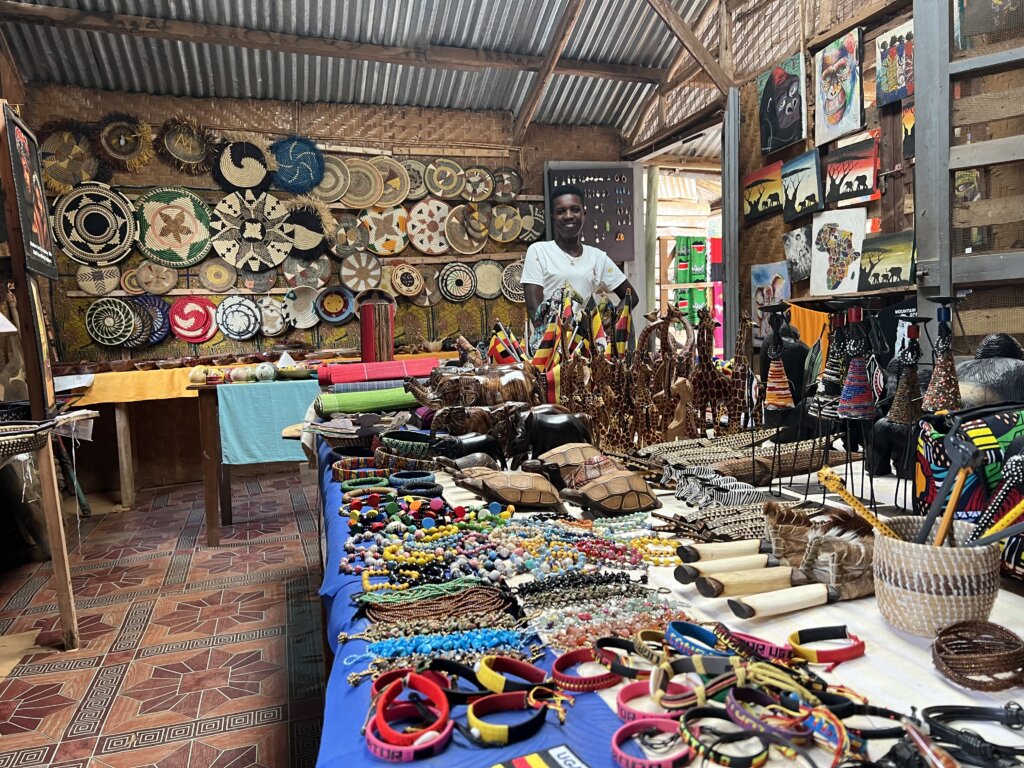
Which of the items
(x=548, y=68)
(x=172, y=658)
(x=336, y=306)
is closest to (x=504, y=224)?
(x=548, y=68)

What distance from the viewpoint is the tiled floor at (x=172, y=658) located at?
2404 millimetres

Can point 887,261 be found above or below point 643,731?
above

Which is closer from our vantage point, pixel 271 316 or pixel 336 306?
pixel 271 316

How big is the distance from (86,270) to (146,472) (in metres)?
2.12

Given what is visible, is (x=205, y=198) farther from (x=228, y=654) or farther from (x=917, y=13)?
(x=917, y=13)

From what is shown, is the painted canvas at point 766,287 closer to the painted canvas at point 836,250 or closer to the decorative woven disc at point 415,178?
the painted canvas at point 836,250

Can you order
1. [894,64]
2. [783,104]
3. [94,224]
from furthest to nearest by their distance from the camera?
1. [94,224]
2. [783,104]
3. [894,64]

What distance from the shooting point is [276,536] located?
4957mm

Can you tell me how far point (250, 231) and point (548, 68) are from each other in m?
3.63

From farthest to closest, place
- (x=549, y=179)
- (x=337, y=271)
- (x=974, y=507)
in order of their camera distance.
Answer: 1. (x=549, y=179)
2. (x=337, y=271)
3. (x=974, y=507)

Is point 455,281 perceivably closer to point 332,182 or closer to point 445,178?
point 445,178

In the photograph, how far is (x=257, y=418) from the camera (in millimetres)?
5098

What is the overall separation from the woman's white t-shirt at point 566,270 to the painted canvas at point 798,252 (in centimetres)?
203

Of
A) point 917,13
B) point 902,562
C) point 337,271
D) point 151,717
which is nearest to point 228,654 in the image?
point 151,717
